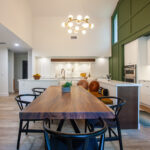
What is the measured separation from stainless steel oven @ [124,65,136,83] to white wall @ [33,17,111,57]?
1.84 m

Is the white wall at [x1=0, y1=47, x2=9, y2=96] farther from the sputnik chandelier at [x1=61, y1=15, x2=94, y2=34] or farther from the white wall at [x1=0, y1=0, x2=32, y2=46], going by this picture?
the sputnik chandelier at [x1=61, y1=15, x2=94, y2=34]

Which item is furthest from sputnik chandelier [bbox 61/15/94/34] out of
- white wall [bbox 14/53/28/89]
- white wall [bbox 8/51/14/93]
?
white wall [bbox 14/53/28/89]

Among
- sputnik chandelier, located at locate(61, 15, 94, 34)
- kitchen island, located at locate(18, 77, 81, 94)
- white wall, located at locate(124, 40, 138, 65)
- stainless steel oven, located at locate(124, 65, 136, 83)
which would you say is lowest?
kitchen island, located at locate(18, 77, 81, 94)

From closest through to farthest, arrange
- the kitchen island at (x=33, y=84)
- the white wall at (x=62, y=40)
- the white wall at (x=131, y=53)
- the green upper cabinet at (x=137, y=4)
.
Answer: the green upper cabinet at (x=137, y=4) → the kitchen island at (x=33, y=84) → the white wall at (x=131, y=53) → the white wall at (x=62, y=40)

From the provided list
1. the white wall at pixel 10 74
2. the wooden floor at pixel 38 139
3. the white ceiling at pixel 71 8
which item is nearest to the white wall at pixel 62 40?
the white ceiling at pixel 71 8

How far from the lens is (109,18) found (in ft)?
21.9

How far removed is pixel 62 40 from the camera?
653cm

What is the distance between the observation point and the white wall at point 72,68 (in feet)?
23.1

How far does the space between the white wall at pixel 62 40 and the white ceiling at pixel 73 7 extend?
29 centimetres

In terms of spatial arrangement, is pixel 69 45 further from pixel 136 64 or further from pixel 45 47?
pixel 136 64

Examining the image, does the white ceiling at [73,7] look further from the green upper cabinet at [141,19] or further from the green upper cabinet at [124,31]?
the green upper cabinet at [141,19]

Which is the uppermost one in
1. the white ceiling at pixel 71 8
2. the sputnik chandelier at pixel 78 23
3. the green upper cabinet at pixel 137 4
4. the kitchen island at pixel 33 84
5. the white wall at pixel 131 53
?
the white ceiling at pixel 71 8

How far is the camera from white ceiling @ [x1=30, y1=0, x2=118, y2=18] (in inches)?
223

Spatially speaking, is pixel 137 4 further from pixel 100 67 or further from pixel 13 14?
pixel 13 14
